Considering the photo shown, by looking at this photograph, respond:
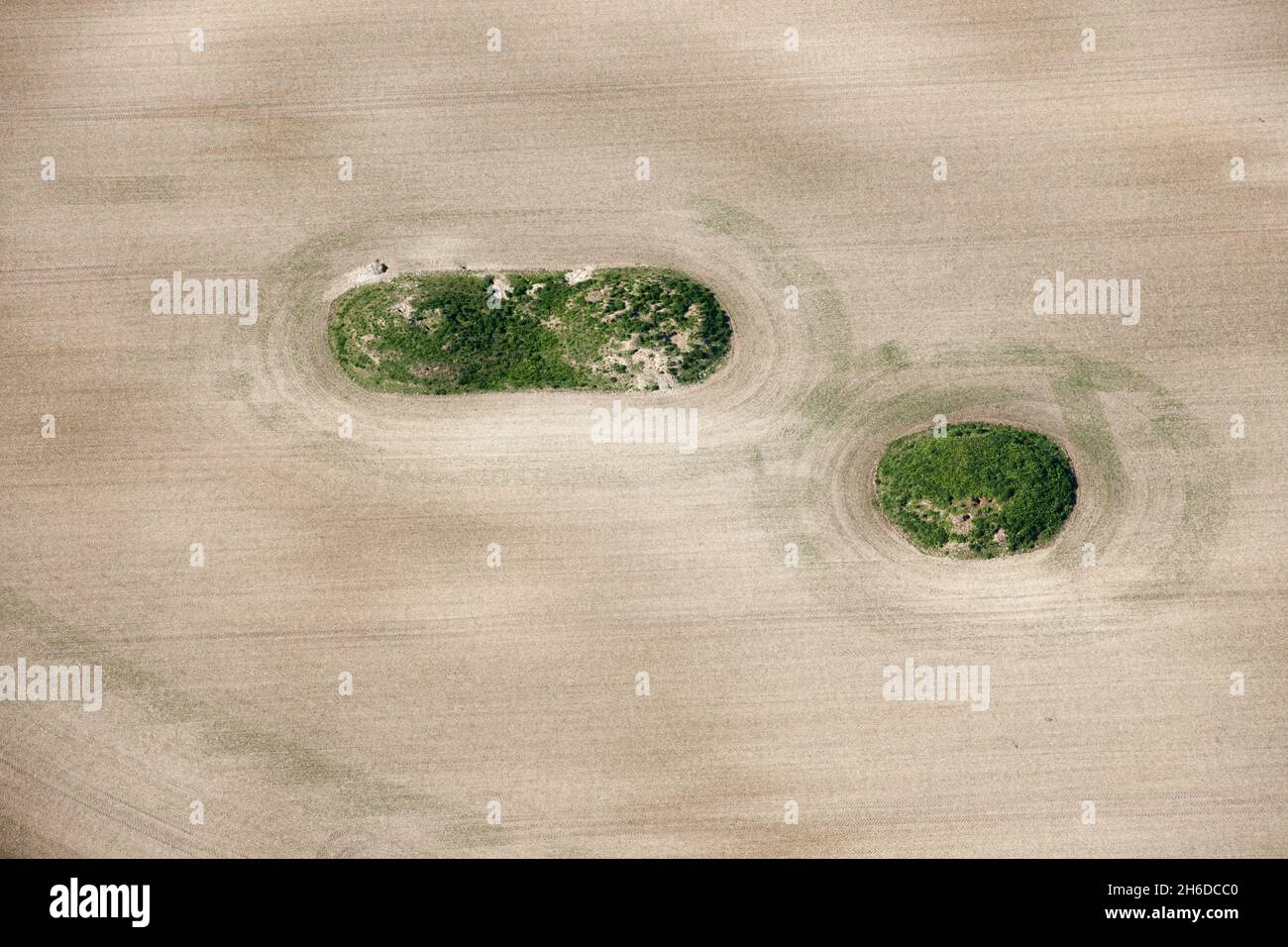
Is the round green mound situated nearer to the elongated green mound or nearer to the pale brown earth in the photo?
the pale brown earth

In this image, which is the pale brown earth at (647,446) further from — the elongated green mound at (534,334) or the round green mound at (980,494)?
the elongated green mound at (534,334)

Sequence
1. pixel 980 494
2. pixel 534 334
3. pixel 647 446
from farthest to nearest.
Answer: pixel 534 334, pixel 647 446, pixel 980 494

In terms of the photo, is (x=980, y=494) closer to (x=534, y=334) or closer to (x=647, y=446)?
(x=647, y=446)

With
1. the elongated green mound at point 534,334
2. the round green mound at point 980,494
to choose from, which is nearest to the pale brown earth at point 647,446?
the round green mound at point 980,494

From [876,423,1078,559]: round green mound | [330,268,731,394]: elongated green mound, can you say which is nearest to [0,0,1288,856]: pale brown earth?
[876,423,1078,559]: round green mound

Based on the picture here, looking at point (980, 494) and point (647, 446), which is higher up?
point (647, 446)

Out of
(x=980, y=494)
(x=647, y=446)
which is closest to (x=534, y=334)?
(x=647, y=446)
